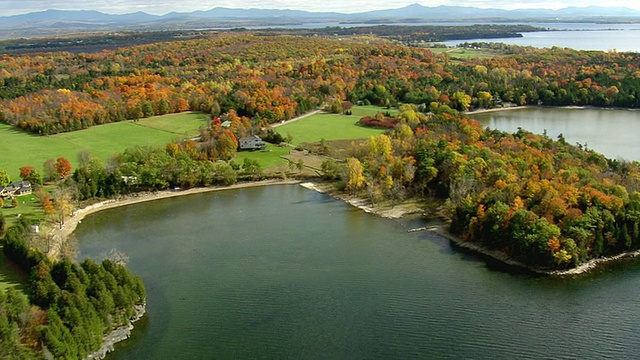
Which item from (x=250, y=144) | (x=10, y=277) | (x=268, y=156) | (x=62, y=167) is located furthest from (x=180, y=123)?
(x=10, y=277)

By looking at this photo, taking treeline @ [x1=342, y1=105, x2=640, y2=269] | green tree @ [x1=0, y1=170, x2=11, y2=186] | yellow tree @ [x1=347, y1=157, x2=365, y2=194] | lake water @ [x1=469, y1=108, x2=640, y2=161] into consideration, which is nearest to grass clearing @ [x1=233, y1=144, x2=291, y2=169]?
treeline @ [x1=342, y1=105, x2=640, y2=269]

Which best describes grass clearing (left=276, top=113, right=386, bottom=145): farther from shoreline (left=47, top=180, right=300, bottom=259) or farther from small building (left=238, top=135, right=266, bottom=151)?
shoreline (left=47, top=180, right=300, bottom=259)

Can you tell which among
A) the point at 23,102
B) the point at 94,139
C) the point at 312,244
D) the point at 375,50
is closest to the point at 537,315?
the point at 312,244

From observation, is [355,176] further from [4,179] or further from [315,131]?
[4,179]

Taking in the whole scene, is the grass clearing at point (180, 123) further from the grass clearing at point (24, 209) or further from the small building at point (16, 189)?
the grass clearing at point (24, 209)

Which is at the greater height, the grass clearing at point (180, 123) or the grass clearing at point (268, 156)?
the grass clearing at point (180, 123)

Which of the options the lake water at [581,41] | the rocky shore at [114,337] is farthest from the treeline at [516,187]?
the lake water at [581,41]

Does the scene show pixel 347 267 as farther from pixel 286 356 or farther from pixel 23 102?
pixel 23 102
